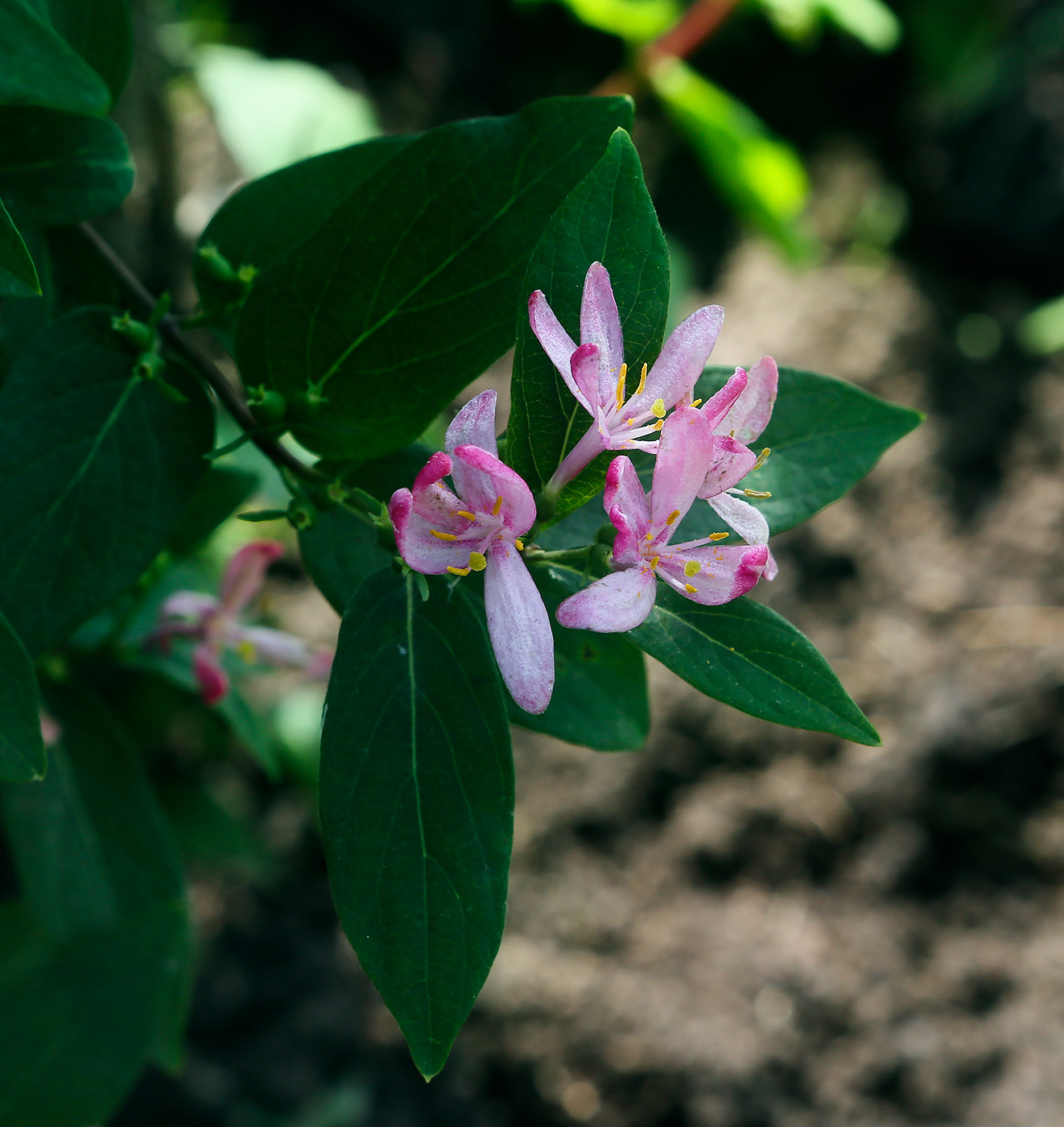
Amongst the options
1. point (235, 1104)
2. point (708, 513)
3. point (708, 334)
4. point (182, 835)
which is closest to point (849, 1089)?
point (235, 1104)

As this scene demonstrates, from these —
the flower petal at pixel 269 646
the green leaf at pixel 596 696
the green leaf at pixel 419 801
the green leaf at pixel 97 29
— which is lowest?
the flower petal at pixel 269 646

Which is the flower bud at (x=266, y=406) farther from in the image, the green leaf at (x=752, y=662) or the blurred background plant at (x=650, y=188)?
the blurred background plant at (x=650, y=188)

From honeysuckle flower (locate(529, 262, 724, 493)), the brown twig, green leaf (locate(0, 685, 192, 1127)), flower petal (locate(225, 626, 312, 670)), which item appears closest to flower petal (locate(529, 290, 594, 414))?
honeysuckle flower (locate(529, 262, 724, 493))

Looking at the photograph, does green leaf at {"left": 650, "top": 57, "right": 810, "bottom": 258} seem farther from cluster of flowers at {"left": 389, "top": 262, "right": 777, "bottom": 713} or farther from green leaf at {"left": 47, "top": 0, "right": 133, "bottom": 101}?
cluster of flowers at {"left": 389, "top": 262, "right": 777, "bottom": 713}

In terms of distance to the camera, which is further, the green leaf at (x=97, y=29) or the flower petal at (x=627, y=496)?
the green leaf at (x=97, y=29)

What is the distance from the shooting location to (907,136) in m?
2.46

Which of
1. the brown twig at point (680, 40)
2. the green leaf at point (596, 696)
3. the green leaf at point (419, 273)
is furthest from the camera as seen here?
the brown twig at point (680, 40)

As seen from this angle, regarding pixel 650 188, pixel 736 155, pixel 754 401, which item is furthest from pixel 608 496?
pixel 650 188

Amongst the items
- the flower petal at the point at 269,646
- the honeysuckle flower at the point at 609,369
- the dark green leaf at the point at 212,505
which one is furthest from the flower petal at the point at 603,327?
the flower petal at the point at 269,646

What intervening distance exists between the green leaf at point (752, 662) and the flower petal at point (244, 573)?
51cm

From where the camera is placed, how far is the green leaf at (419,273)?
2.00ft

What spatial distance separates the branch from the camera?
0.68 meters

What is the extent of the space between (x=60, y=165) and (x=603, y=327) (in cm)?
42

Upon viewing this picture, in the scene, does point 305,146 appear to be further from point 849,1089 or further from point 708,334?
point 849,1089
